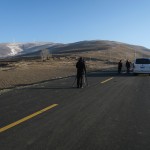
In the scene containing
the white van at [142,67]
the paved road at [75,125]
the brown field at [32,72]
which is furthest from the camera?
the white van at [142,67]

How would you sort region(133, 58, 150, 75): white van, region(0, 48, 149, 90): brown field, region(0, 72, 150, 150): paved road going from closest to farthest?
region(0, 72, 150, 150): paved road
region(0, 48, 149, 90): brown field
region(133, 58, 150, 75): white van

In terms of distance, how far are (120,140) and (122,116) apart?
2.74 metres

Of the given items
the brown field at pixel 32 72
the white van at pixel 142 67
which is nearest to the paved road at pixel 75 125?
the brown field at pixel 32 72

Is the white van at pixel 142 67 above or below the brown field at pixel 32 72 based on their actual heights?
above

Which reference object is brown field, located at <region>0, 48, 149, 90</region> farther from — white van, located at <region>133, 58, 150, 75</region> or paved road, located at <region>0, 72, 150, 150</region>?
paved road, located at <region>0, 72, 150, 150</region>

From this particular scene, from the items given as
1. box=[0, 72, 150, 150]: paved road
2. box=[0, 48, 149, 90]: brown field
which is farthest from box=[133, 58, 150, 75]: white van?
box=[0, 72, 150, 150]: paved road

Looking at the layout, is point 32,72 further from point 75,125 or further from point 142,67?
point 75,125

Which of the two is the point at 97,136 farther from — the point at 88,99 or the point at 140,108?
the point at 88,99

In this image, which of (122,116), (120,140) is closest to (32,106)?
(122,116)

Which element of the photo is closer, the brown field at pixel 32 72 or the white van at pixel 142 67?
the brown field at pixel 32 72

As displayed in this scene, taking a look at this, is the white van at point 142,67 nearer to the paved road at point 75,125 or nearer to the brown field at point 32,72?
the brown field at point 32,72

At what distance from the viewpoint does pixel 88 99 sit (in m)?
13.1

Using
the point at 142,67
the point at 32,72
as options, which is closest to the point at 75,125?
the point at 142,67

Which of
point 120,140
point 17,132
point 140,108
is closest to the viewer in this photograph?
point 120,140
